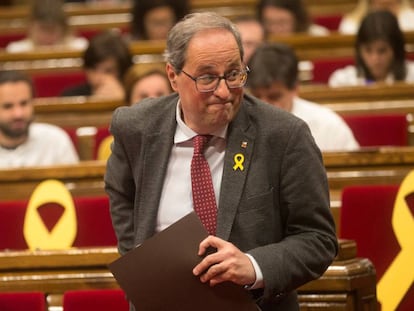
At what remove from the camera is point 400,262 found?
8.14 feet

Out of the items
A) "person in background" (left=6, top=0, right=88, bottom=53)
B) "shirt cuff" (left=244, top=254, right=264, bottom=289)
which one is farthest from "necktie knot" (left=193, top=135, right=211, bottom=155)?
"person in background" (left=6, top=0, right=88, bottom=53)

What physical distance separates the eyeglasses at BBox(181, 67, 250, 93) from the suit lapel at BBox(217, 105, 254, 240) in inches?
3.9

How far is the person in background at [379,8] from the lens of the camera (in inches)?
200

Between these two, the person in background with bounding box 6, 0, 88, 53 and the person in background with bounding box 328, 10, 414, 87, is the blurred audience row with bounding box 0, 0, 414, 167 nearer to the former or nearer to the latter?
the person in background with bounding box 328, 10, 414, 87

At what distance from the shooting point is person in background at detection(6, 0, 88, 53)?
5.16 m

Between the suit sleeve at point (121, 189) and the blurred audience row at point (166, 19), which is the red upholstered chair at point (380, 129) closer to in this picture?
the blurred audience row at point (166, 19)

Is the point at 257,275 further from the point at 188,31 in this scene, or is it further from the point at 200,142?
the point at 188,31

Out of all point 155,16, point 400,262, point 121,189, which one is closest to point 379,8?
point 155,16

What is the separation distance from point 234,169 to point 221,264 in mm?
205

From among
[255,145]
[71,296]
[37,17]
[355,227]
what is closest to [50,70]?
[37,17]

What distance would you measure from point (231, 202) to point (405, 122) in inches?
76.8

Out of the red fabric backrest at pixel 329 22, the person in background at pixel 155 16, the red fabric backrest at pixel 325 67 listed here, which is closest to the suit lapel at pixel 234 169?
the red fabric backrest at pixel 325 67

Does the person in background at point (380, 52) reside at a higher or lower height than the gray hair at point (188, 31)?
lower

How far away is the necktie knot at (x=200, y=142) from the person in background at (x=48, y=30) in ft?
11.2
